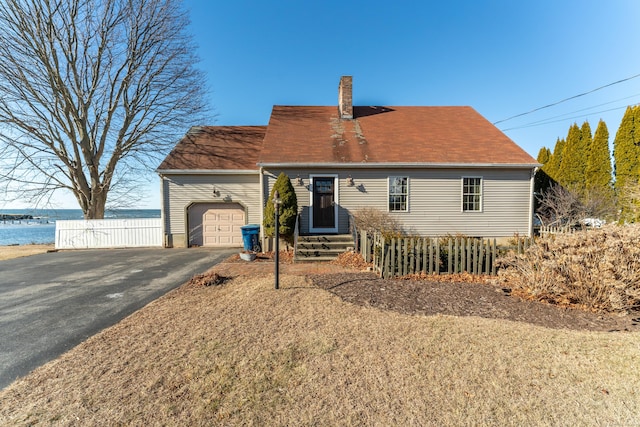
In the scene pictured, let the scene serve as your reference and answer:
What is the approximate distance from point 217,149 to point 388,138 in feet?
28.1

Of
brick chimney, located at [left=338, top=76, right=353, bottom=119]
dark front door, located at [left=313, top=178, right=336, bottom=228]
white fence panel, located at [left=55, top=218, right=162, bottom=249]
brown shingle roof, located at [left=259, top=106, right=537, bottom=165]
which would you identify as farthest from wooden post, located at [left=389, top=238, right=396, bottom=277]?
white fence panel, located at [left=55, top=218, right=162, bottom=249]

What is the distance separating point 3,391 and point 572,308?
315 inches

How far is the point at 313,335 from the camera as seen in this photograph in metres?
3.81

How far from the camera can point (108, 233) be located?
13.2m

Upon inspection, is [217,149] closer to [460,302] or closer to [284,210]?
[284,210]

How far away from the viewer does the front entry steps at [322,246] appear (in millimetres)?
9289

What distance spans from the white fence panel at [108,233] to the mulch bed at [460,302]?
10332 mm

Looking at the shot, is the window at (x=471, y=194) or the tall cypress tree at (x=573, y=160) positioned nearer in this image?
the window at (x=471, y=194)

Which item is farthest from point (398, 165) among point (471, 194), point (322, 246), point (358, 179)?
point (322, 246)

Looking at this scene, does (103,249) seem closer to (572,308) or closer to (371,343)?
(371,343)

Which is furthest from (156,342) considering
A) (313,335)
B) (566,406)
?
(566,406)

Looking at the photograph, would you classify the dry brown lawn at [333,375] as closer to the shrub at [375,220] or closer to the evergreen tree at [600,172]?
the shrub at [375,220]

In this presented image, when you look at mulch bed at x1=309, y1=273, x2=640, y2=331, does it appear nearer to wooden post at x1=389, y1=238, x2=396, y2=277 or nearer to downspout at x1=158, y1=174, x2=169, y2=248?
wooden post at x1=389, y1=238, x2=396, y2=277

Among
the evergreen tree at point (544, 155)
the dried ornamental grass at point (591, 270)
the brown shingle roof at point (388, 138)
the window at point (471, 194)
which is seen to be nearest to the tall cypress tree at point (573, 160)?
the evergreen tree at point (544, 155)
